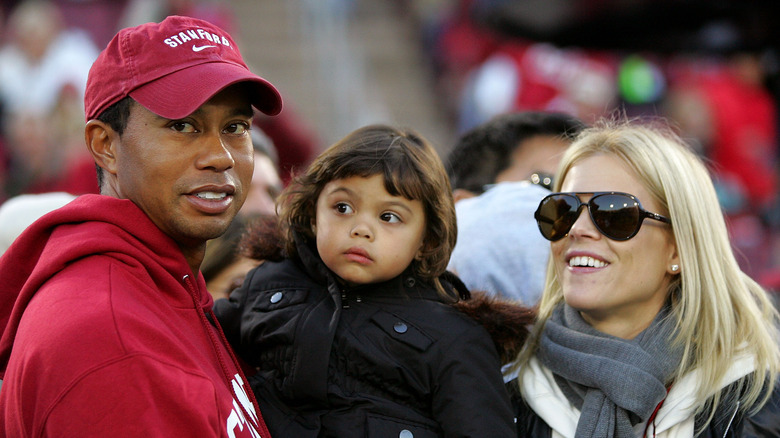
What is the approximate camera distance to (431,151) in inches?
116

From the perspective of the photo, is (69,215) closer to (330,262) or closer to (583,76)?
(330,262)

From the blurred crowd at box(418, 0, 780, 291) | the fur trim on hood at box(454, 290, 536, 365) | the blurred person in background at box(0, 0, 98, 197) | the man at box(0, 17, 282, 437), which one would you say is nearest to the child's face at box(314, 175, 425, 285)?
the fur trim on hood at box(454, 290, 536, 365)

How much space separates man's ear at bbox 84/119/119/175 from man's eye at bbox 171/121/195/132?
0.53 feet

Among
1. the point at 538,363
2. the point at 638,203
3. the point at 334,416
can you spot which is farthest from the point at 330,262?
the point at 638,203

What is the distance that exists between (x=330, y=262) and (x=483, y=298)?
0.52 m

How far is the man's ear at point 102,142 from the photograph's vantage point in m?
2.28

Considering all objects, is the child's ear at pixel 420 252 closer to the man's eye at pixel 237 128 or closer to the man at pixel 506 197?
the man at pixel 506 197

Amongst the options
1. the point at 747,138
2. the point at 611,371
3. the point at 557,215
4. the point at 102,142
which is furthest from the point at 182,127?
the point at 747,138

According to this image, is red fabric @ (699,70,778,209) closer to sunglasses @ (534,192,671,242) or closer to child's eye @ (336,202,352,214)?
sunglasses @ (534,192,671,242)

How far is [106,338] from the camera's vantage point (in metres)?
1.83

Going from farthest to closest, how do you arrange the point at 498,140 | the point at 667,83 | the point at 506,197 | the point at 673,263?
the point at 667,83, the point at 498,140, the point at 506,197, the point at 673,263

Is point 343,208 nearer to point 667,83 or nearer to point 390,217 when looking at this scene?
point 390,217

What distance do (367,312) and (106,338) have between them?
1049mm

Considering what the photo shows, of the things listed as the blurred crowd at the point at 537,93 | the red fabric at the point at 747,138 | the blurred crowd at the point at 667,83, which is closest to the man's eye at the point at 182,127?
the blurred crowd at the point at 667,83
